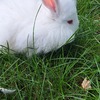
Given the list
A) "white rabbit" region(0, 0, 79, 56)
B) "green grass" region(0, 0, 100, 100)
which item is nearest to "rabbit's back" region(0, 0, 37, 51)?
"white rabbit" region(0, 0, 79, 56)

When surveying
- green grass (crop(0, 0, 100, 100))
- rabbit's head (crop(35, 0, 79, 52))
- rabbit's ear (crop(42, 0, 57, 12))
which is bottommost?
green grass (crop(0, 0, 100, 100))

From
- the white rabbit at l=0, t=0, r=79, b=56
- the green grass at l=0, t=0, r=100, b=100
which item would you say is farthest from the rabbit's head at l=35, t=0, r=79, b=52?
the green grass at l=0, t=0, r=100, b=100

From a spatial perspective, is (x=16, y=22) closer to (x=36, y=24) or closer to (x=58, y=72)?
(x=36, y=24)

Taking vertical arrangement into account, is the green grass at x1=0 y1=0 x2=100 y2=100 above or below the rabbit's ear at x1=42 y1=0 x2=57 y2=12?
below

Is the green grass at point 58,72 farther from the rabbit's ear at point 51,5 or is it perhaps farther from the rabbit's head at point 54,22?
the rabbit's ear at point 51,5

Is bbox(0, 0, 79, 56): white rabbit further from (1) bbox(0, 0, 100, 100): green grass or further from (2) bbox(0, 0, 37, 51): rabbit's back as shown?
(1) bbox(0, 0, 100, 100): green grass

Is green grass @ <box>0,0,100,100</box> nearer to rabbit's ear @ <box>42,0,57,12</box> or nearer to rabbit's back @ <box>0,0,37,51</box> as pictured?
rabbit's back @ <box>0,0,37,51</box>

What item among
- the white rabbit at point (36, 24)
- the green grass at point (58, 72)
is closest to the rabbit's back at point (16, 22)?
the white rabbit at point (36, 24)

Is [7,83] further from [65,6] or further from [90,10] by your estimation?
[90,10]
